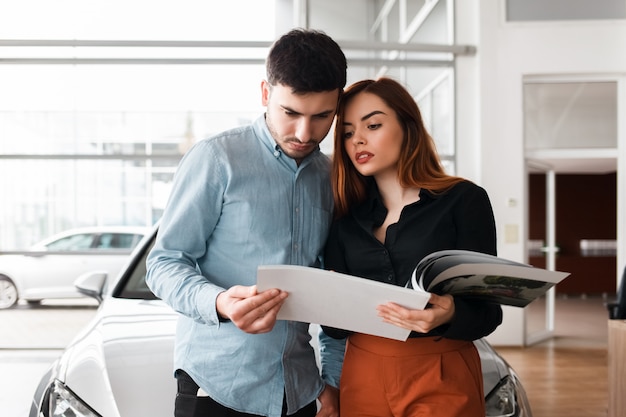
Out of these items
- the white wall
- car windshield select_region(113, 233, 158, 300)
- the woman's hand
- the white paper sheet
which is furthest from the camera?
the white wall

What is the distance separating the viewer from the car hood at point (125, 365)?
1.73 meters

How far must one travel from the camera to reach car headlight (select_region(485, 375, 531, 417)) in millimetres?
1910

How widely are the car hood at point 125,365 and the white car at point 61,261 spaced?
517 cm

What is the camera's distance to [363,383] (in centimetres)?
144

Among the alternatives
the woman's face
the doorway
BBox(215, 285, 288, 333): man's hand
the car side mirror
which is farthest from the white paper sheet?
the doorway

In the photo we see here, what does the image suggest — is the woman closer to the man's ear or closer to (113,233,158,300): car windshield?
the man's ear

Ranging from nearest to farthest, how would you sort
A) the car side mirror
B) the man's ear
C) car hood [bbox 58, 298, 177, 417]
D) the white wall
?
the man's ear, car hood [bbox 58, 298, 177, 417], the car side mirror, the white wall

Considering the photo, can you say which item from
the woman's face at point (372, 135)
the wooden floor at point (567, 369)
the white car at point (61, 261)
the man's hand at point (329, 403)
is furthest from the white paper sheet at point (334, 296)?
the white car at point (61, 261)

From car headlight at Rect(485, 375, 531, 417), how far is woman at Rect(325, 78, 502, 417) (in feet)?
1.62

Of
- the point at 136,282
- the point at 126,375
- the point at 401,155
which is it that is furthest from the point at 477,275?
the point at 136,282

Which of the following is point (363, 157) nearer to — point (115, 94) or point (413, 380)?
point (413, 380)

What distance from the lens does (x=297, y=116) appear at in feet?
4.38

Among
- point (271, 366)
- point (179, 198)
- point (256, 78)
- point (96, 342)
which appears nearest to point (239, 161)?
point (179, 198)

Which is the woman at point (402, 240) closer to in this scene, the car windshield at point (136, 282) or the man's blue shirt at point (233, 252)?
the man's blue shirt at point (233, 252)
